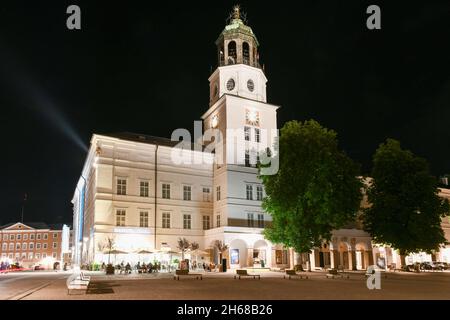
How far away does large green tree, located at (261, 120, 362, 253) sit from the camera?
37.1 m

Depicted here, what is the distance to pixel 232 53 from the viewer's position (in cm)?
5225

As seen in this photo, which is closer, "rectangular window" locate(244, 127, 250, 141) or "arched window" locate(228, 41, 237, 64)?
"rectangular window" locate(244, 127, 250, 141)

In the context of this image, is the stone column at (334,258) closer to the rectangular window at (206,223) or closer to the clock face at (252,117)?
the rectangular window at (206,223)

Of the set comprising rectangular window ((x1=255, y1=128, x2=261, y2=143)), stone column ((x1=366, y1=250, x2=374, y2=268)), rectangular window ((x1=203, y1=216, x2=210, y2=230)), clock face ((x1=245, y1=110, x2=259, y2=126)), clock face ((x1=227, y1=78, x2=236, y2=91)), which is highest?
clock face ((x1=227, y1=78, x2=236, y2=91))

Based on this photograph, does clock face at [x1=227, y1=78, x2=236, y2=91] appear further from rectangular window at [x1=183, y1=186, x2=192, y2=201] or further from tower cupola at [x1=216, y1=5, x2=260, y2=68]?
rectangular window at [x1=183, y1=186, x2=192, y2=201]

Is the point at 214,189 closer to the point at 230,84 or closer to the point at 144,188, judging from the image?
the point at 144,188

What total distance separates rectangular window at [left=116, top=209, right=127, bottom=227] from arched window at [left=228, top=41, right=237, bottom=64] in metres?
21.4

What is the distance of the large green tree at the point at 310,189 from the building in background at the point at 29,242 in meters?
82.9

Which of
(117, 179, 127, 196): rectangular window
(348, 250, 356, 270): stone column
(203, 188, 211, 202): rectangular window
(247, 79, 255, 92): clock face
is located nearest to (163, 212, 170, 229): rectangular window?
(203, 188, 211, 202): rectangular window

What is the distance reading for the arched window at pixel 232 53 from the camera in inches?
2029

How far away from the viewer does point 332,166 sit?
3762 centimetres

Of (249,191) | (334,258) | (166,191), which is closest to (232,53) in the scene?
(249,191)

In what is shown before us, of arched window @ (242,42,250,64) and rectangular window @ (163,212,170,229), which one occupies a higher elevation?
arched window @ (242,42,250,64)
